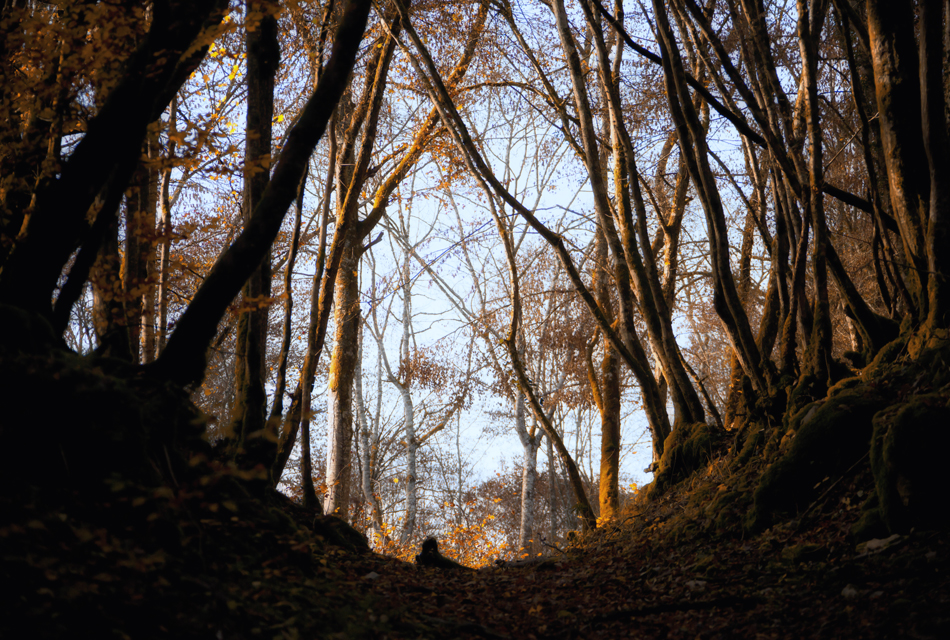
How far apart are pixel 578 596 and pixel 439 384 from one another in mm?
13288

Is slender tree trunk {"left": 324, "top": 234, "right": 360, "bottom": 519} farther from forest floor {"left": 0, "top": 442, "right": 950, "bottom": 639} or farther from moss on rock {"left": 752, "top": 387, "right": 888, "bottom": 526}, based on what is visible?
moss on rock {"left": 752, "top": 387, "right": 888, "bottom": 526}

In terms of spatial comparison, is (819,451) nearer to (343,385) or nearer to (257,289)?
(257,289)

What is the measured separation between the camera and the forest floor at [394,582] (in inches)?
78.6

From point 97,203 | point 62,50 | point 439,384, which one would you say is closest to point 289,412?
point 97,203

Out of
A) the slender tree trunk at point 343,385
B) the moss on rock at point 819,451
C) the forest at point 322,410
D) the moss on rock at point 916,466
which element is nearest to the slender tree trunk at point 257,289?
the forest at point 322,410

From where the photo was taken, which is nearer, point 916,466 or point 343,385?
point 916,466

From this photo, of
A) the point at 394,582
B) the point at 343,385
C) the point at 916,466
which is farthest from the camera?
the point at 343,385

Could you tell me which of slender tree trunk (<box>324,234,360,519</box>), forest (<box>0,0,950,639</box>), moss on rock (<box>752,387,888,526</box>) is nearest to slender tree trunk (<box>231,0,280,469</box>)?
forest (<box>0,0,950,639</box>)

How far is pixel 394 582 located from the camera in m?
4.11

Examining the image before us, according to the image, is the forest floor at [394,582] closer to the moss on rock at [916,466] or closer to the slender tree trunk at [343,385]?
the moss on rock at [916,466]

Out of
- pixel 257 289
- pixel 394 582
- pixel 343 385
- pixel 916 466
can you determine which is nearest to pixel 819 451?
pixel 916 466

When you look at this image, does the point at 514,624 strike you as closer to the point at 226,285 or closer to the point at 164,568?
the point at 164,568

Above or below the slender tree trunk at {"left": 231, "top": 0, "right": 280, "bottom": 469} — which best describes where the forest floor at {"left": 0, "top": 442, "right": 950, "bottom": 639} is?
below

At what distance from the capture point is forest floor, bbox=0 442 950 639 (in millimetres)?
1997
